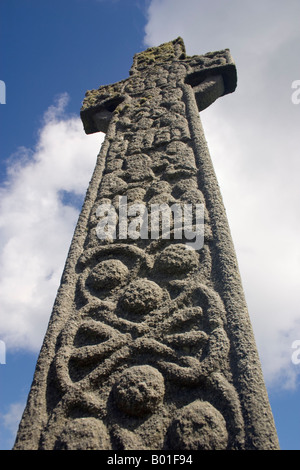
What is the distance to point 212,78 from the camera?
307 centimetres

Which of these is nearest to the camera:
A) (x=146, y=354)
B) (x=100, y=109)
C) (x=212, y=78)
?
(x=146, y=354)

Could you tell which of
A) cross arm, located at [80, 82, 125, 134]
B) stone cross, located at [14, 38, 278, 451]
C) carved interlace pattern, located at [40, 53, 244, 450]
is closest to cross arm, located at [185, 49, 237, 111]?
cross arm, located at [80, 82, 125, 134]

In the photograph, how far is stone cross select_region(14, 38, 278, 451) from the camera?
3.74 ft

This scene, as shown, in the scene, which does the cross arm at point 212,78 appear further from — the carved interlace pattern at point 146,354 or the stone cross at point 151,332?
the carved interlace pattern at point 146,354

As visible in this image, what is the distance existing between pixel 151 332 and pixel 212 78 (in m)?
2.43

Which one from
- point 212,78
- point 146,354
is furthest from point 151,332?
point 212,78

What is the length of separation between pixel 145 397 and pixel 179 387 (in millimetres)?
124

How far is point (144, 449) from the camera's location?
43.5 inches

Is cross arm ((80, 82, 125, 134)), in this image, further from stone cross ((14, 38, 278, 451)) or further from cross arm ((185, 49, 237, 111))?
stone cross ((14, 38, 278, 451))

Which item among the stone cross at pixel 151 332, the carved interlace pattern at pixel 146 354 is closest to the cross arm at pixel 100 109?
the stone cross at pixel 151 332

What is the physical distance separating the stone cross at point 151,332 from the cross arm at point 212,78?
2.71 ft

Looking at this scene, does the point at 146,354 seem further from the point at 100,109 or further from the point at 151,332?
the point at 100,109

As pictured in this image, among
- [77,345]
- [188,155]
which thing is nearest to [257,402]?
[77,345]
